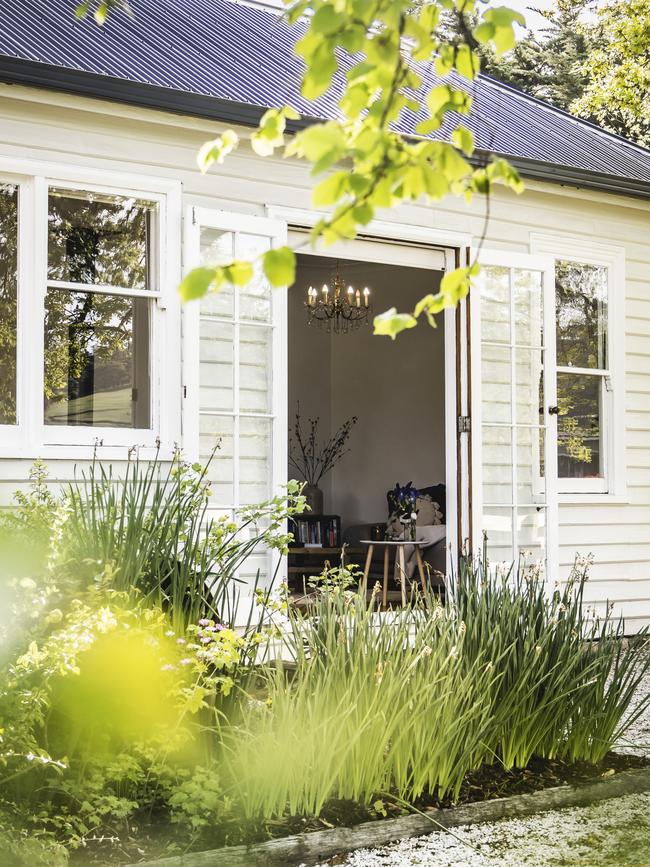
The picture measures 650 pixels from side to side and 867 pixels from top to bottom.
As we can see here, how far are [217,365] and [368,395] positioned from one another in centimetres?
601

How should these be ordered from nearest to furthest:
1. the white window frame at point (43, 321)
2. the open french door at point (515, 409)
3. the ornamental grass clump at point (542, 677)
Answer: the ornamental grass clump at point (542, 677)
the white window frame at point (43, 321)
the open french door at point (515, 409)

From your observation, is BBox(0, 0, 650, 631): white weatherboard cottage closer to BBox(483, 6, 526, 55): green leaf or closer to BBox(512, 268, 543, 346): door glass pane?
BBox(512, 268, 543, 346): door glass pane

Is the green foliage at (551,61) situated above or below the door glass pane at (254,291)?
above

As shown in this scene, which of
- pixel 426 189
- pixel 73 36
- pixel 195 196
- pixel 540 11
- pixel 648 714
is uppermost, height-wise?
pixel 540 11

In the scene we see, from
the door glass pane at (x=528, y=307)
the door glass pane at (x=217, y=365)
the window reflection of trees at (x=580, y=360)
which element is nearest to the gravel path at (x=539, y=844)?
the door glass pane at (x=217, y=365)

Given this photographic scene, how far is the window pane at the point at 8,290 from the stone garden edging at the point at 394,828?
2.72 metres

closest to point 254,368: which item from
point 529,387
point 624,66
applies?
point 529,387

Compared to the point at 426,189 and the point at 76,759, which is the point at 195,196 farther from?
the point at 426,189

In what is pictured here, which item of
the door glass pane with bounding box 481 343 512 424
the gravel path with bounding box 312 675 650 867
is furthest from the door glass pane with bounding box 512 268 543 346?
the gravel path with bounding box 312 675 650 867

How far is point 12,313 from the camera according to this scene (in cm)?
514

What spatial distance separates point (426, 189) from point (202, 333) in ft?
12.9

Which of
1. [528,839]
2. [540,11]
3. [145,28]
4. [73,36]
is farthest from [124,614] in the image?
[540,11]

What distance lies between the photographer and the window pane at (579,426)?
7129mm

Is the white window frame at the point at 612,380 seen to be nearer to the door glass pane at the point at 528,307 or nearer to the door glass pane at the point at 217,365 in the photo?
the door glass pane at the point at 528,307
